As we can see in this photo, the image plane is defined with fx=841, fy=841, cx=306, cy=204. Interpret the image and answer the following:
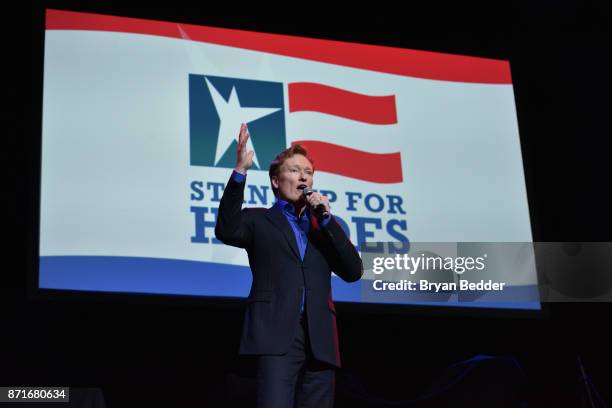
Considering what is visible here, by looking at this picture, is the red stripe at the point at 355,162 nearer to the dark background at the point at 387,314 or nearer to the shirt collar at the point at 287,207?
the dark background at the point at 387,314

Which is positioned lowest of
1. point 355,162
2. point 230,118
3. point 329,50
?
point 355,162

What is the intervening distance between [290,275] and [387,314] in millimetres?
1929

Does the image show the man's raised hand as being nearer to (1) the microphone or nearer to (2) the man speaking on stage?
(2) the man speaking on stage

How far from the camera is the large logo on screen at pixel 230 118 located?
3.98 metres

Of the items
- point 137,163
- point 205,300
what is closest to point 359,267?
point 205,300

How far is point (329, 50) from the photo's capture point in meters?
4.45

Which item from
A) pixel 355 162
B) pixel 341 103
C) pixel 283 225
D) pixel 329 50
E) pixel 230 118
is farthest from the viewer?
pixel 329 50

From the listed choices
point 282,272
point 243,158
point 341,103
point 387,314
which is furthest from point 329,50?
point 282,272

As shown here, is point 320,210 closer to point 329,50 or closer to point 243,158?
point 243,158

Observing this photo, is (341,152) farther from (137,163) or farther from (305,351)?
(305,351)

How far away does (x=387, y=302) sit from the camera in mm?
A: 3969

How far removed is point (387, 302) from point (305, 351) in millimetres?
1654

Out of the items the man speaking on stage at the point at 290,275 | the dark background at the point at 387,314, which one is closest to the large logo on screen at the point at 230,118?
the dark background at the point at 387,314

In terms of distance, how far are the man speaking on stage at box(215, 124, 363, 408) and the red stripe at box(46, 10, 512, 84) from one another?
1806 mm
